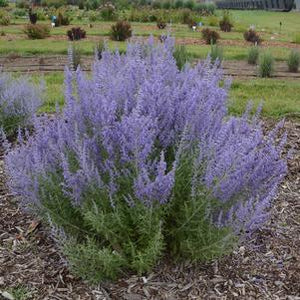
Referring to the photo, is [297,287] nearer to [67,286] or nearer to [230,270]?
[230,270]

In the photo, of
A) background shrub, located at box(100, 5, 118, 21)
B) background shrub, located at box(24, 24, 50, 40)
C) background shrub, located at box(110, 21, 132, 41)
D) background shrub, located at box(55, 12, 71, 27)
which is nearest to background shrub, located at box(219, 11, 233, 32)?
background shrub, located at box(100, 5, 118, 21)

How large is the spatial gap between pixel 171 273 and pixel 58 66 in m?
8.59

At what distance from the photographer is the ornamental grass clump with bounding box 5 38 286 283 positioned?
2.47 meters

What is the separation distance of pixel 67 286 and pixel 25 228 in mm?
680

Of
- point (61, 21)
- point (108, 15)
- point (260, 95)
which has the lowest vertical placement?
point (260, 95)

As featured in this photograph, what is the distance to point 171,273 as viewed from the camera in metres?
2.86

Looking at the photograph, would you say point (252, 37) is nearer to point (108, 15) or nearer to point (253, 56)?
point (253, 56)

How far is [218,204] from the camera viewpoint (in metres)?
2.60

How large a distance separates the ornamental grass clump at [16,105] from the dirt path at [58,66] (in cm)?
485

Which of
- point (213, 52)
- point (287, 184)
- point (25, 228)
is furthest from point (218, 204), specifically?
point (213, 52)

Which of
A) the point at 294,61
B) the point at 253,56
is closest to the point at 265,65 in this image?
the point at 294,61

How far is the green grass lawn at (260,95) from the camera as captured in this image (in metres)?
6.43

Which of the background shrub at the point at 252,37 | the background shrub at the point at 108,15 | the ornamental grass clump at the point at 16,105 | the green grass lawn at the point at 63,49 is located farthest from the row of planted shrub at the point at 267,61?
the background shrub at the point at 108,15

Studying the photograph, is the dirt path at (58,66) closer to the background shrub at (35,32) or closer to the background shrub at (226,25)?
the background shrub at (35,32)
